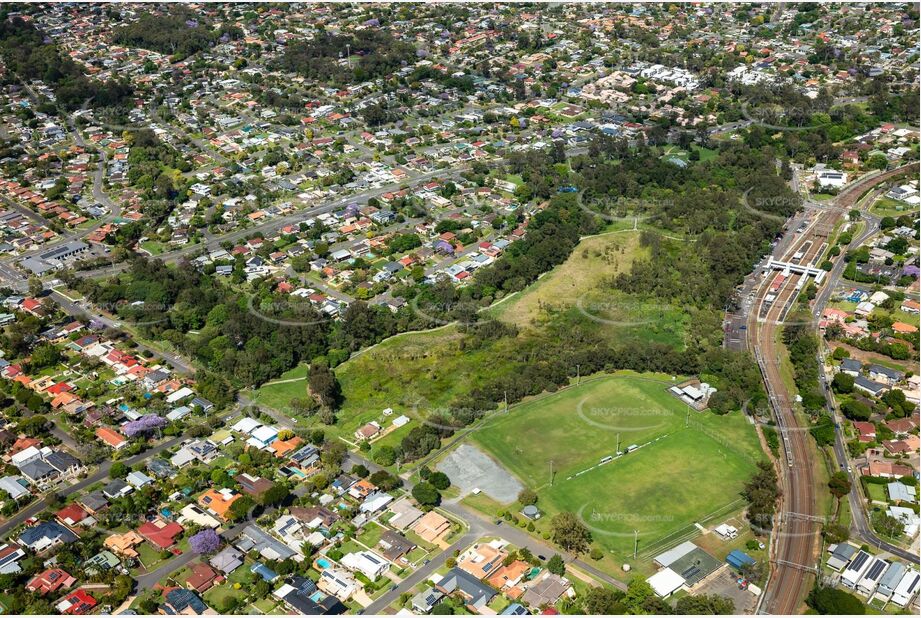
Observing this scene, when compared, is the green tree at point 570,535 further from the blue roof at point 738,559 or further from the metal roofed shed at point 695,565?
the blue roof at point 738,559

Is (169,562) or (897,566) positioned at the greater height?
(897,566)

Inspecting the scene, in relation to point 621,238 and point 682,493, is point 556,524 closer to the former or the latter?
point 682,493

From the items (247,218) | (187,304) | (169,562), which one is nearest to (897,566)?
(169,562)

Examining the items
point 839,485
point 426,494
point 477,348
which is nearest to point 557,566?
point 426,494

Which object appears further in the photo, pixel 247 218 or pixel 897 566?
pixel 247 218

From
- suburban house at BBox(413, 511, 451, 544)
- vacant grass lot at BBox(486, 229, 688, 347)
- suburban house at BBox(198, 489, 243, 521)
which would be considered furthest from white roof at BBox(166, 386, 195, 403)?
vacant grass lot at BBox(486, 229, 688, 347)
